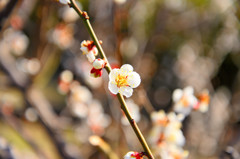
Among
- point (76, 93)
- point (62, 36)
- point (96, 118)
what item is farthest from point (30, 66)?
point (96, 118)

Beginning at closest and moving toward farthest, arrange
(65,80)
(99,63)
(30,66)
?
1. (99,63)
2. (65,80)
3. (30,66)

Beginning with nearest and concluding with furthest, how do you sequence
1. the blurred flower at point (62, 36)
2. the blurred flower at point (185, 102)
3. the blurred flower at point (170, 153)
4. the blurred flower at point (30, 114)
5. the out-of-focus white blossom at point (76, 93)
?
the blurred flower at point (170, 153) < the blurred flower at point (185, 102) < the blurred flower at point (30, 114) < the out-of-focus white blossom at point (76, 93) < the blurred flower at point (62, 36)

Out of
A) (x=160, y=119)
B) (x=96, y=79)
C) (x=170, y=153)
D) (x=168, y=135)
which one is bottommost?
(x=170, y=153)

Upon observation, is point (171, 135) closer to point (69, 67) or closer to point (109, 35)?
point (69, 67)

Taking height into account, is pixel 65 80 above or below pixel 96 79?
below

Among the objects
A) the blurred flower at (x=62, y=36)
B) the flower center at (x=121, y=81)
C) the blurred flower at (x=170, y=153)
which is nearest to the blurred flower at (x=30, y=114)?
the blurred flower at (x=62, y=36)

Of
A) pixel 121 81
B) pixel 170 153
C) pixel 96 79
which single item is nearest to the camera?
pixel 121 81

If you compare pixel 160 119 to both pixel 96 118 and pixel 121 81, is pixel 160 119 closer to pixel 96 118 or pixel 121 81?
pixel 121 81

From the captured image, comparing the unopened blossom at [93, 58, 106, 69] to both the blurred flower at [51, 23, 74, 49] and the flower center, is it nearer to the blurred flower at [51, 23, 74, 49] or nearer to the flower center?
the flower center

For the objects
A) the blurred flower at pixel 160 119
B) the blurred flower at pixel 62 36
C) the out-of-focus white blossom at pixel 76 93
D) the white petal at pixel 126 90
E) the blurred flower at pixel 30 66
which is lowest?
the white petal at pixel 126 90

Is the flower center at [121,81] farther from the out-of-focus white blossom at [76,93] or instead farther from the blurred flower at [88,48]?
the out-of-focus white blossom at [76,93]
